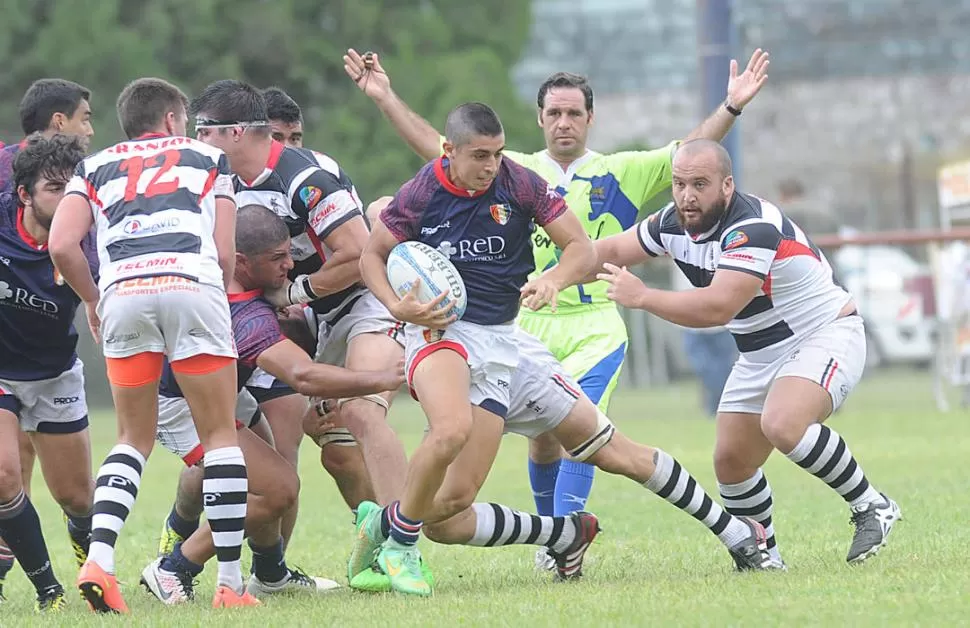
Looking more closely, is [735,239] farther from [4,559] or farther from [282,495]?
[4,559]

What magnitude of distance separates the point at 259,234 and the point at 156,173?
0.70 meters

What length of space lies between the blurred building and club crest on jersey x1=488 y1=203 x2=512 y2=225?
2822 centimetres

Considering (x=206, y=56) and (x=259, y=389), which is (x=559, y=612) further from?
(x=206, y=56)

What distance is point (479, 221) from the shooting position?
23.0 ft

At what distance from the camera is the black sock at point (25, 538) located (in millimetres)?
7125

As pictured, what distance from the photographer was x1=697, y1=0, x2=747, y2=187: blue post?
19.5m

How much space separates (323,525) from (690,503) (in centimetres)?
390

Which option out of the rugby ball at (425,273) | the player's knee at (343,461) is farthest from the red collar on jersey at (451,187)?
the player's knee at (343,461)

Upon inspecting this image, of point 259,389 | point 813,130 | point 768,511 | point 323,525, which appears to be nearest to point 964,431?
point 323,525

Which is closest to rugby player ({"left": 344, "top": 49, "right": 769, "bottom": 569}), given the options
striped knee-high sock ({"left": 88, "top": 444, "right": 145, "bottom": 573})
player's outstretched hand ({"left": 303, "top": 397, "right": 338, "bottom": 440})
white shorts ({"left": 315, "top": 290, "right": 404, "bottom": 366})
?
white shorts ({"left": 315, "top": 290, "right": 404, "bottom": 366})

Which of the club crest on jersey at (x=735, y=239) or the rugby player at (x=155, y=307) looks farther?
the club crest on jersey at (x=735, y=239)

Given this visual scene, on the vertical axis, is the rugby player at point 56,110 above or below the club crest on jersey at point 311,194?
above

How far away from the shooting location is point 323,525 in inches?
412

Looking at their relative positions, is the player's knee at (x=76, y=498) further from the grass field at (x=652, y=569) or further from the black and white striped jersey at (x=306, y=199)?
the black and white striped jersey at (x=306, y=199)
